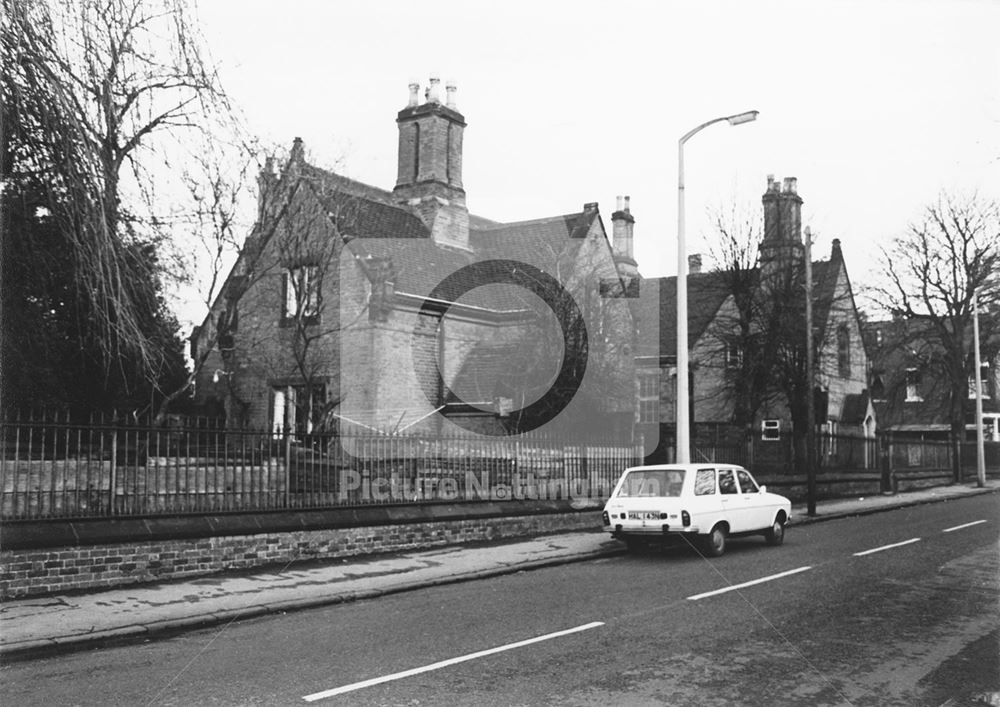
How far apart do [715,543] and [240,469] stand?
25.7 ft

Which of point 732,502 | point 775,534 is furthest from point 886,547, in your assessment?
point 732,502

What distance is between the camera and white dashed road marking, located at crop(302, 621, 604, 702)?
6.55 meters

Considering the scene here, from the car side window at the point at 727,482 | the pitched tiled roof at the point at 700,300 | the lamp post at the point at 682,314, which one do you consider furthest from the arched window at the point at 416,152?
the car side window at the point at 727,482

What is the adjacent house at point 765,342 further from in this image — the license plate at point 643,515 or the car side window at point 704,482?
the license plate at point 643,515

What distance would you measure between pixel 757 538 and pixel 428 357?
12931 mm

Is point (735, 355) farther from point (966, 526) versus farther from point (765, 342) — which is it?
point (966, 526)

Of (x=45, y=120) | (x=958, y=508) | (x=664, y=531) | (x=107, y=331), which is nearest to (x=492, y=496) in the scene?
(x=664, y=531)

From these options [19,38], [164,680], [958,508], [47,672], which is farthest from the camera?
[958,508]

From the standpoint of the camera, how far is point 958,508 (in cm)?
2667

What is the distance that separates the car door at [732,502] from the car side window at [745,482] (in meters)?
0.26

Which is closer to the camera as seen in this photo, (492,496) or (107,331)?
(107,331)

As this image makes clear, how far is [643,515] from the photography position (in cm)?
1502

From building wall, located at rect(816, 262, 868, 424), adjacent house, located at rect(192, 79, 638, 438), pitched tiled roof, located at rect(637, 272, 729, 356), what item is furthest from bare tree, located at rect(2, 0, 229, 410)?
building wall, located at rect(816, 262, 868, 424)

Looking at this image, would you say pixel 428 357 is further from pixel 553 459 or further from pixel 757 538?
pixel 757 538
